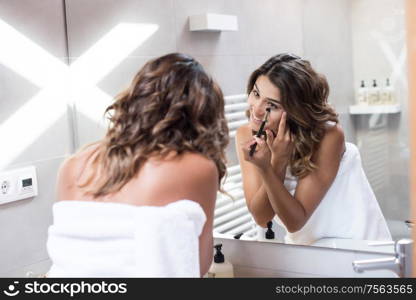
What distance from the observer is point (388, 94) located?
1409 millimetres

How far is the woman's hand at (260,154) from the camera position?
154 centimetres

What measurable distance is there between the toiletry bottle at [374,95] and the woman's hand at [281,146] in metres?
0.22

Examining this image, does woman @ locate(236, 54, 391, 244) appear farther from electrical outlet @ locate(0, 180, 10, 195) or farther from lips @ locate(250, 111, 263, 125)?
electrical outlet @ locate(0, 180, 10, 195)

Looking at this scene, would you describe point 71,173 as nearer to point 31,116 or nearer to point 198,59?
point 31,116

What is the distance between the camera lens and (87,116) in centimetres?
184

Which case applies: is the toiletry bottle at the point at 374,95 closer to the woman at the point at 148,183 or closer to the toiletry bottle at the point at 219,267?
the woman at the point at 148,183

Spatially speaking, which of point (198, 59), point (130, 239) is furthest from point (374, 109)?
point (130, 239)

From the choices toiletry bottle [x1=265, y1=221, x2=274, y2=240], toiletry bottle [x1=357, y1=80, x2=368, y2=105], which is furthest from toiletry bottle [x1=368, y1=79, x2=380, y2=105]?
toiletry bottle [x1=265, y1=221, x2=274, y2=240]

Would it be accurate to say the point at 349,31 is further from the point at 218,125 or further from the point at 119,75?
the point at 119,75

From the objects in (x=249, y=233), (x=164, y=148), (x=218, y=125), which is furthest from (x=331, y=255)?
(x=164, y=148)

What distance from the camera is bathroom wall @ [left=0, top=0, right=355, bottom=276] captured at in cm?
150

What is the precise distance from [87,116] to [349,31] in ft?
2.90

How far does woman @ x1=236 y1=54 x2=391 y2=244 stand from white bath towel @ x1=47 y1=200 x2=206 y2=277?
1.32ft

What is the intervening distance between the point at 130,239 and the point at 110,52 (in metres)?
0.86
